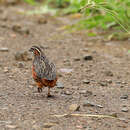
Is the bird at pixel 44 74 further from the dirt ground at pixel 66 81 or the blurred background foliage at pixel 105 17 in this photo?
the blurred background foliage at pixel 105 17

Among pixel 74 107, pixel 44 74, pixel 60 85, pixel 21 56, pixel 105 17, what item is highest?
pixel 105 17

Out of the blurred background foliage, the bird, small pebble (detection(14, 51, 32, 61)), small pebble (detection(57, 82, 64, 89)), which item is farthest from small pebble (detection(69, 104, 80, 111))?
small pebble (detection(14, 51, 32, 61))

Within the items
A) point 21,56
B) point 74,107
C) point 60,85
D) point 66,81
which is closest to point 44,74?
point 74,107

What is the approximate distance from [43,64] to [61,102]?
731mm

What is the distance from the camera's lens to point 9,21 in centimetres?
1340

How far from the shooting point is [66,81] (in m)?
7.58

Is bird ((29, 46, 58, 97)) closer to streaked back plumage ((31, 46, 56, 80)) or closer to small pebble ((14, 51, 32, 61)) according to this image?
streaked back plumage ((31, 46, 56, 80))

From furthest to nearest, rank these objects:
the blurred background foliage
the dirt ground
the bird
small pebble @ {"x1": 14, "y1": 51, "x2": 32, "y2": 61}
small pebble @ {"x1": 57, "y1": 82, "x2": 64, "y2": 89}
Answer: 1. the blurred background foliage
2. small pebble @ {"x1": 14, "y1": 51, "x2": 32, "y2": 61}
3. small pebble @ {"x1": 57, "y1": 82, "x2": 64, "y2": 89}
4. the bird
5. the dirt ground

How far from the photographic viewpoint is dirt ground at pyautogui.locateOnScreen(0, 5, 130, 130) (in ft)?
16.9

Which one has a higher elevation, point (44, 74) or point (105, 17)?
point (105, 17)

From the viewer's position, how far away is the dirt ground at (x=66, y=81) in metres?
5.14

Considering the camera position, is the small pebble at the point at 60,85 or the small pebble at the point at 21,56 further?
the small pebble at the point at 21,56

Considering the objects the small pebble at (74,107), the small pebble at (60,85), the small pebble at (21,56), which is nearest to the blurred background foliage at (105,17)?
the small pebble at (60,85)

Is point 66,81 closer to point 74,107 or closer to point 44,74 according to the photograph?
point 44,74
